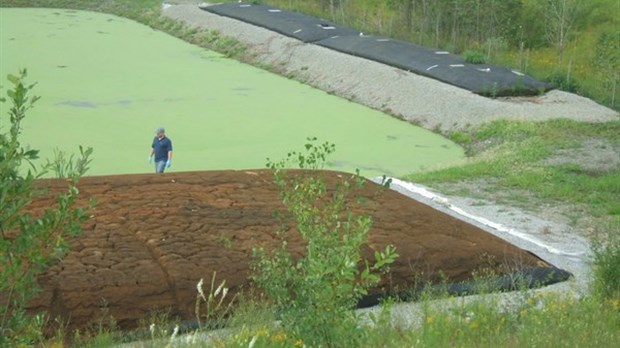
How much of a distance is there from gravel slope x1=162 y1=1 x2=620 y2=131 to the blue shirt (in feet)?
23.1

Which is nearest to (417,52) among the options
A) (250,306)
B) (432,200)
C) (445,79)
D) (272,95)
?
(445,79)

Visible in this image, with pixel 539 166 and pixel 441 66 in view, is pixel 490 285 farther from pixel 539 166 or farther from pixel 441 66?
pixel 441 66

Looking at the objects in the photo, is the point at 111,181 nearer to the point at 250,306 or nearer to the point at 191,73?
the point at 250,306

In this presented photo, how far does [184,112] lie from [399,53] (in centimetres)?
592

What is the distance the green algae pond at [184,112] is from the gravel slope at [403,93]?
1.57ft

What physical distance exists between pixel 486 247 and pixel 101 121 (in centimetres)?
932

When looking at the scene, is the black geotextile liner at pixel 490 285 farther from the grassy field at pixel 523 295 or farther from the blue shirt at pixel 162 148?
the blue shirt at pixel 162 148

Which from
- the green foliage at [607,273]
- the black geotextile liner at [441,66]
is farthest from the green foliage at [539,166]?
the green foliage at [607,273]

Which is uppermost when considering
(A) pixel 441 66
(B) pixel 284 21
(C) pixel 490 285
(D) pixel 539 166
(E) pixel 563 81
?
(B) pixel 284 21

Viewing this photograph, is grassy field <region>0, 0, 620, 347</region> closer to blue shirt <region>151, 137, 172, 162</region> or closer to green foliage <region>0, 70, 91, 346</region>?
green foliage <region>0, 70, 91, 346</region>

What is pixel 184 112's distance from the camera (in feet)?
65.6

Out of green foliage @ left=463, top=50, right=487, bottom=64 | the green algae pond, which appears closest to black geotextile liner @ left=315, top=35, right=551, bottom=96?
green foliage @ left=463, top=50, right=487, bottom=64

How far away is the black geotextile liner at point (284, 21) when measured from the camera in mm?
26734

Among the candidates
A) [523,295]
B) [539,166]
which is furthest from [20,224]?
[539,166]
